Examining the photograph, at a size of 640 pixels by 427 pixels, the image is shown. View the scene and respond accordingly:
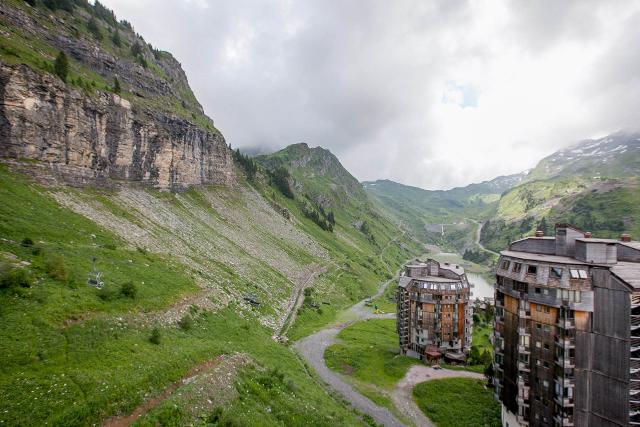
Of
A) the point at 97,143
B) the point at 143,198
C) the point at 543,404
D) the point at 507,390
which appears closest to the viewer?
the point at 543,404

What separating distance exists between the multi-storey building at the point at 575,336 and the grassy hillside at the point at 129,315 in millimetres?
19928

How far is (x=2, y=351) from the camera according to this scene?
20266 millimetres

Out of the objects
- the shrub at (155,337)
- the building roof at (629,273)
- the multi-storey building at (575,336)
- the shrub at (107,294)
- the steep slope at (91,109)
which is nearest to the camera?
the multi-storey building at (575,336)

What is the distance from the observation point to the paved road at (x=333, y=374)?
1571 inches

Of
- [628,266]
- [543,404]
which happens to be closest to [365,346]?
[543,404]

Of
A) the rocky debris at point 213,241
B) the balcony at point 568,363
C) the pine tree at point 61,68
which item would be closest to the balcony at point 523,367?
the balcony at point 568,363

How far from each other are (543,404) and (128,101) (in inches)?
4022

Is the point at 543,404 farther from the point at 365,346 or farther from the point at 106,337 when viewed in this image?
the point at 106,337

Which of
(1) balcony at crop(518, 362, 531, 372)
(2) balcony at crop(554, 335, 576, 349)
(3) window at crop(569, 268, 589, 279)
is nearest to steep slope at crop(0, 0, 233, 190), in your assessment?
(1) balcony at crop(518, 362, 531, 372)

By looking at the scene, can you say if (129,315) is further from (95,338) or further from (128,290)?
(95,338)

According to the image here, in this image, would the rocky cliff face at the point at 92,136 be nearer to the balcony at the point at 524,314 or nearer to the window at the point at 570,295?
the balcony at the point at 524,314

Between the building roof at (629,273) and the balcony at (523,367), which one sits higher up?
the building roof at (629,273)

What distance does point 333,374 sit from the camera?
50406 millimetres

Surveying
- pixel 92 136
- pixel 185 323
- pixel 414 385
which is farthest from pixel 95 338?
pixel 92 136
